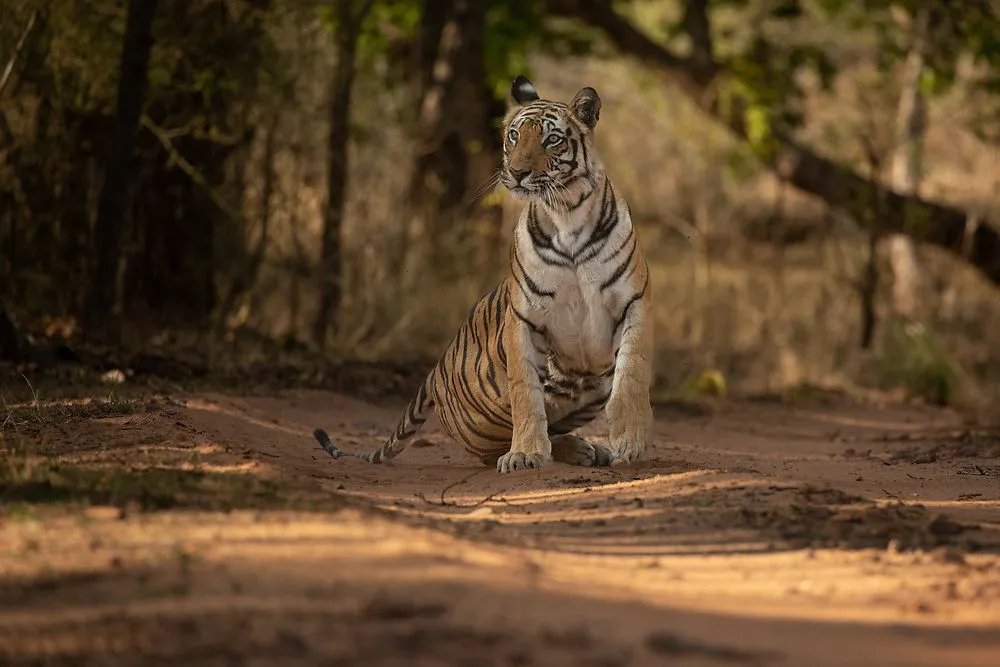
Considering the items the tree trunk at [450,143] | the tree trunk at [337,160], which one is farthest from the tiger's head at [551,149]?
the tree trunk at [450,143]

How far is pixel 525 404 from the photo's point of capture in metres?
6.36

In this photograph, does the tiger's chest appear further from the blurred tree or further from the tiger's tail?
the blurred tree

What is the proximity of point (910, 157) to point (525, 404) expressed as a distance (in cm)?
944

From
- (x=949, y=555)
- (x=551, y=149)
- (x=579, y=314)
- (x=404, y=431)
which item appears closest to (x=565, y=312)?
(x=579, y=314)

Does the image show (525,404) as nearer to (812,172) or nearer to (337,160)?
(337,160)

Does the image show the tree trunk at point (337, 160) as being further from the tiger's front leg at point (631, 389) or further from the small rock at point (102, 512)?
the small rock at point (102, 512)

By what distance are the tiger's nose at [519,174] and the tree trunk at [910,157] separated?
8.30m

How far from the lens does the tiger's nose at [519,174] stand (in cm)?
Result: 636

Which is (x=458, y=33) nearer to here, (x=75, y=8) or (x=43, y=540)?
(x=75, y=8)

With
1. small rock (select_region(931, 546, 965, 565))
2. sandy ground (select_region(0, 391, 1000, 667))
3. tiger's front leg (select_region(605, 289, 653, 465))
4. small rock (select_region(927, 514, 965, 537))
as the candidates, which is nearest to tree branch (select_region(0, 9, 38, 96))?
sandy ground (select_region(0, 391, 1000, 667))

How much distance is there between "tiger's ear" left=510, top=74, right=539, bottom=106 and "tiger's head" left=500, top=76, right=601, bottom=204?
30 cm

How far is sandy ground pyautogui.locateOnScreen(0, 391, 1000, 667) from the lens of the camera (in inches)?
131

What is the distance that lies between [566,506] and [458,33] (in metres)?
9.64

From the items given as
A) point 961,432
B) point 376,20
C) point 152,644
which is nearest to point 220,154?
point 376,20
